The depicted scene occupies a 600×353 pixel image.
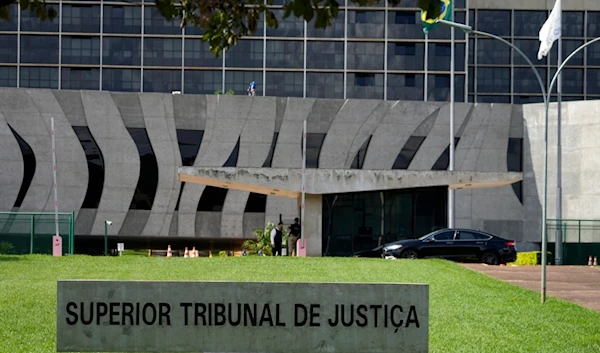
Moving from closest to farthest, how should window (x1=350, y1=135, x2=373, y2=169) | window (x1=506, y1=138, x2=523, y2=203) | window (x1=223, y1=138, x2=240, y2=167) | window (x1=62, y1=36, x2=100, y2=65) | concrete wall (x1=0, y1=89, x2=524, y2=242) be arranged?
concrete wall (x1=0, y1=89, x2=524, y2=242) → window (x1=223, y1=138, x2=240, y2=167) → window (x1=350, y1=135, x2=373, y2=169) → window (x1=506, y1=138, x2=523, y2=203) → window (x1=62, y1=36, x2=100, y2=65)

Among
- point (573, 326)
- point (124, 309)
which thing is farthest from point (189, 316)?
point (573, 326)

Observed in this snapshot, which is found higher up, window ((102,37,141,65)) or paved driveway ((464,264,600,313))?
window ((102,37,141,65))

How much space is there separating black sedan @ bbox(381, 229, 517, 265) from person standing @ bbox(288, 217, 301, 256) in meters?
4.23

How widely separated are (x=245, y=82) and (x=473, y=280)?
6079 centimetres

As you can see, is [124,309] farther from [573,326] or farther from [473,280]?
[473,280]

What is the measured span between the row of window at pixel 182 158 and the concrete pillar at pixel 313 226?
17.8 metres

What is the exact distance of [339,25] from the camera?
8212 centimetres

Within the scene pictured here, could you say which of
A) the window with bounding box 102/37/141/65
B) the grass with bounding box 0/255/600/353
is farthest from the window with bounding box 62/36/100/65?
the grass with bounding box 0/255/600/353

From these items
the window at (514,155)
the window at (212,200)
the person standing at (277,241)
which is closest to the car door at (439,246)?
the person standing at (277,241)

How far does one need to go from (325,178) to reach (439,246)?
5007 mm

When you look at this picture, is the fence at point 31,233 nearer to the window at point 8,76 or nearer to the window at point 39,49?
the window at point 39,49

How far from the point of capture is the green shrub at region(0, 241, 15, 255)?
35.0m

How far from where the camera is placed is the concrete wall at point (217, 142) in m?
55.6

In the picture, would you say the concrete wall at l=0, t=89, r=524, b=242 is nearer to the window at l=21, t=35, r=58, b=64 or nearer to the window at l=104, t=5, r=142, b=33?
the window at l=104, t=5, r=142, b=33
